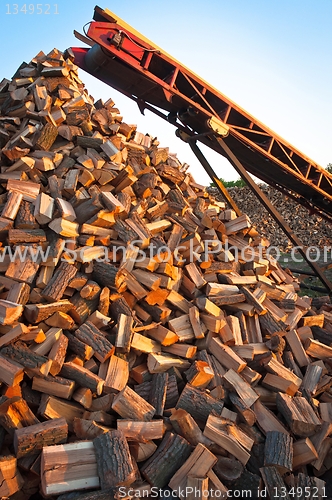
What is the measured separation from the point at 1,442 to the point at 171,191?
3097 mm

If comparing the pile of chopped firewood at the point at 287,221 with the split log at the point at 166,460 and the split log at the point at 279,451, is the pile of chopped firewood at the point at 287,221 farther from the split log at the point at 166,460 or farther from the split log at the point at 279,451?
the split log at the point at 166,460

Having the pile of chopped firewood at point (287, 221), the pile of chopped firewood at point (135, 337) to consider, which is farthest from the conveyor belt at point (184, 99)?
the pile of chopped firewood at point (287, 221)

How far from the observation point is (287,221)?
489 inches

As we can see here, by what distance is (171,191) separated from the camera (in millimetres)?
4523

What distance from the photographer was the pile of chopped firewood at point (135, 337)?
2424 mm

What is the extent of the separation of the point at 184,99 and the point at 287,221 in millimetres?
8519

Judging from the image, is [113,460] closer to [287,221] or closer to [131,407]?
[131,407]

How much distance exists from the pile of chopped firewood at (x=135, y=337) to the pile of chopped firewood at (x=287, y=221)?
7.90 metres

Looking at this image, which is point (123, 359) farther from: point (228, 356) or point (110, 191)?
point (110, 191)

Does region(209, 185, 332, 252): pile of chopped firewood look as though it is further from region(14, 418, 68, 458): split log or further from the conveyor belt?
region(14, 418, 68, 458): split log

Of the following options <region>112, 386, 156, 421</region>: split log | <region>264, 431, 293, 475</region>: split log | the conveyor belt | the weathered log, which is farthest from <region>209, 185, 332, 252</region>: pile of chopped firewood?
the weathered log

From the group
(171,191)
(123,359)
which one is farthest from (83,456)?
(171,191)

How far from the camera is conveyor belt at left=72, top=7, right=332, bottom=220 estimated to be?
447 centimetres

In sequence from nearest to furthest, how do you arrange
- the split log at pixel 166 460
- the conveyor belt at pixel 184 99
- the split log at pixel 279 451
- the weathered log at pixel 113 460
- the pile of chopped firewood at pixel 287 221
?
the weathered log at pixel 113 460 < the split log at pixel 166 460 < the split log at pixel 279 451 < the conveyor belt at pixel 184 99 < the pile of chopped firewood at pixel 287 221
